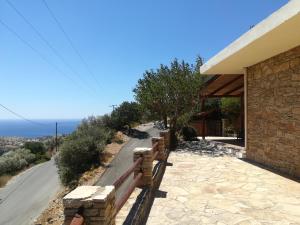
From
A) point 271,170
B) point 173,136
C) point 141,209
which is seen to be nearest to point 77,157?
point 173,136

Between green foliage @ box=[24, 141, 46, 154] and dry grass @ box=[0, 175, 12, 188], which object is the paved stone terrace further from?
green foliage @ box=[24, 141, 46, 154]

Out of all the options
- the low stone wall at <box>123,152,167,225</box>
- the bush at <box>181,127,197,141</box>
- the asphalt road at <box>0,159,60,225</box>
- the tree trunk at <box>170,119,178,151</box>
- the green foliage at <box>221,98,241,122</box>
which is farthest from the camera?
the green foliage at <box>221,98,241,122</box>

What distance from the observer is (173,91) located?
1655 centimetres

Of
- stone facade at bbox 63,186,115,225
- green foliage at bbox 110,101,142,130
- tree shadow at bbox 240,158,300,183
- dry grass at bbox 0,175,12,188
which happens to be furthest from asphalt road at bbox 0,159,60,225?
stone facade at bbox 63,186,115,225

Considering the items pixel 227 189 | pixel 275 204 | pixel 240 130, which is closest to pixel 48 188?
pixel 240 130

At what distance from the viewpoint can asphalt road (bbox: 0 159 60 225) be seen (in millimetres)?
17003

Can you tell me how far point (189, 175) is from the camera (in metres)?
9.15

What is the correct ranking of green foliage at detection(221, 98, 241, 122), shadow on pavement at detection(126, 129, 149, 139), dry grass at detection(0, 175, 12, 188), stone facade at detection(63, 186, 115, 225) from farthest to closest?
dry grass at detection(0, 175, 12, 188), shadow on pavement at detection(126, 129, 149, 139), green foliage at detection(221, 98, 241, 122), stone facade at detection(63, 186, 115, 225)

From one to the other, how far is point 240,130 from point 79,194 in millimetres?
18362

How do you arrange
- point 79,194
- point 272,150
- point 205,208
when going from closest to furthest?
point 79,194
point 205,208
point 272,150

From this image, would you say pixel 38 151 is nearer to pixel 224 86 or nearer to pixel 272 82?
pixel 224 86

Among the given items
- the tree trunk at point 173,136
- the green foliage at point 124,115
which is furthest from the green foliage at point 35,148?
the tree trunk at point 173,136

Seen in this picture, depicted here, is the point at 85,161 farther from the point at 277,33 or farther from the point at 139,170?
the point at 277,33

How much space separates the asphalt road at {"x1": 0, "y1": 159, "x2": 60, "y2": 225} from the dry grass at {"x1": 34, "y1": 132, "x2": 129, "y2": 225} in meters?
1.09
